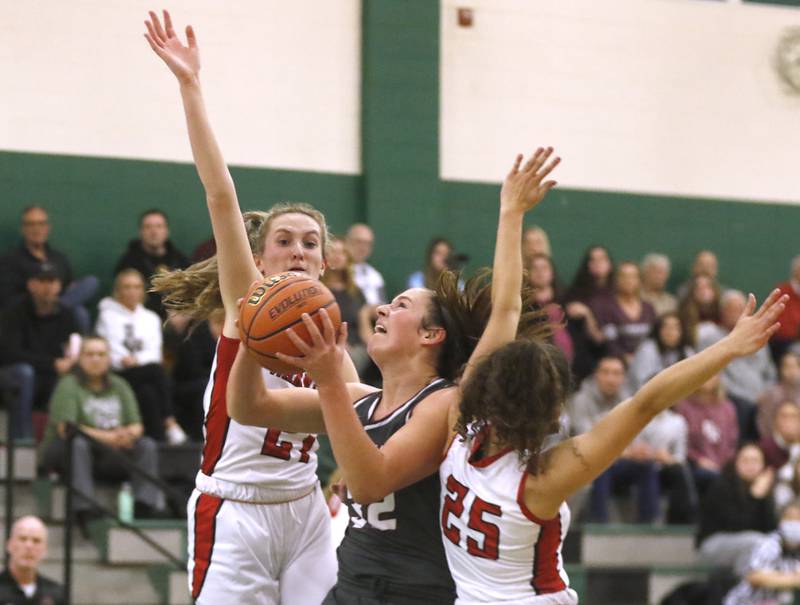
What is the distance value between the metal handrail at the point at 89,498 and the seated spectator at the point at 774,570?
3.65m

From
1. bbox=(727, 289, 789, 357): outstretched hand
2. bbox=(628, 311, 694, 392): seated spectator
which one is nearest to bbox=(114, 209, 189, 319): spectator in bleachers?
bbox=(628, 311, 694, 392): seated spectator

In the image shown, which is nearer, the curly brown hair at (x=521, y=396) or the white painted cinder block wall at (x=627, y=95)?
the curly brown hair at (x=521, y=396)

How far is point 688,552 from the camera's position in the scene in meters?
10.9

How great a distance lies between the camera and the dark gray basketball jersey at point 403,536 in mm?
4414

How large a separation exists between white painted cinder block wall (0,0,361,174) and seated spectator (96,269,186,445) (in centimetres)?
164

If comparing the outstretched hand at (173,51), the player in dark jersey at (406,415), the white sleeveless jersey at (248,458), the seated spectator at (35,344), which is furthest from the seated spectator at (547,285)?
the outstretched hand at (173,51)

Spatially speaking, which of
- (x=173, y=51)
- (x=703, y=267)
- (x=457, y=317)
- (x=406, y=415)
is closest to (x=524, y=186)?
(x=457, y=317)

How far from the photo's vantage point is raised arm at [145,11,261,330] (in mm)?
4590

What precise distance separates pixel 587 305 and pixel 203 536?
23.5 feet

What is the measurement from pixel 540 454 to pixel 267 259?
4.43 feet

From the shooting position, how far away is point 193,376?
1030 cm

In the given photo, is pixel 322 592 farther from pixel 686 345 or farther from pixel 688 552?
pixel 686 345

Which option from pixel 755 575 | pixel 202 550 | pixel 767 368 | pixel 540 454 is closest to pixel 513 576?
pixel 540 454

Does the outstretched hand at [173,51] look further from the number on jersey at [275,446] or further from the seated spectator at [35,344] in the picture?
the seated spectator at [35,344]
